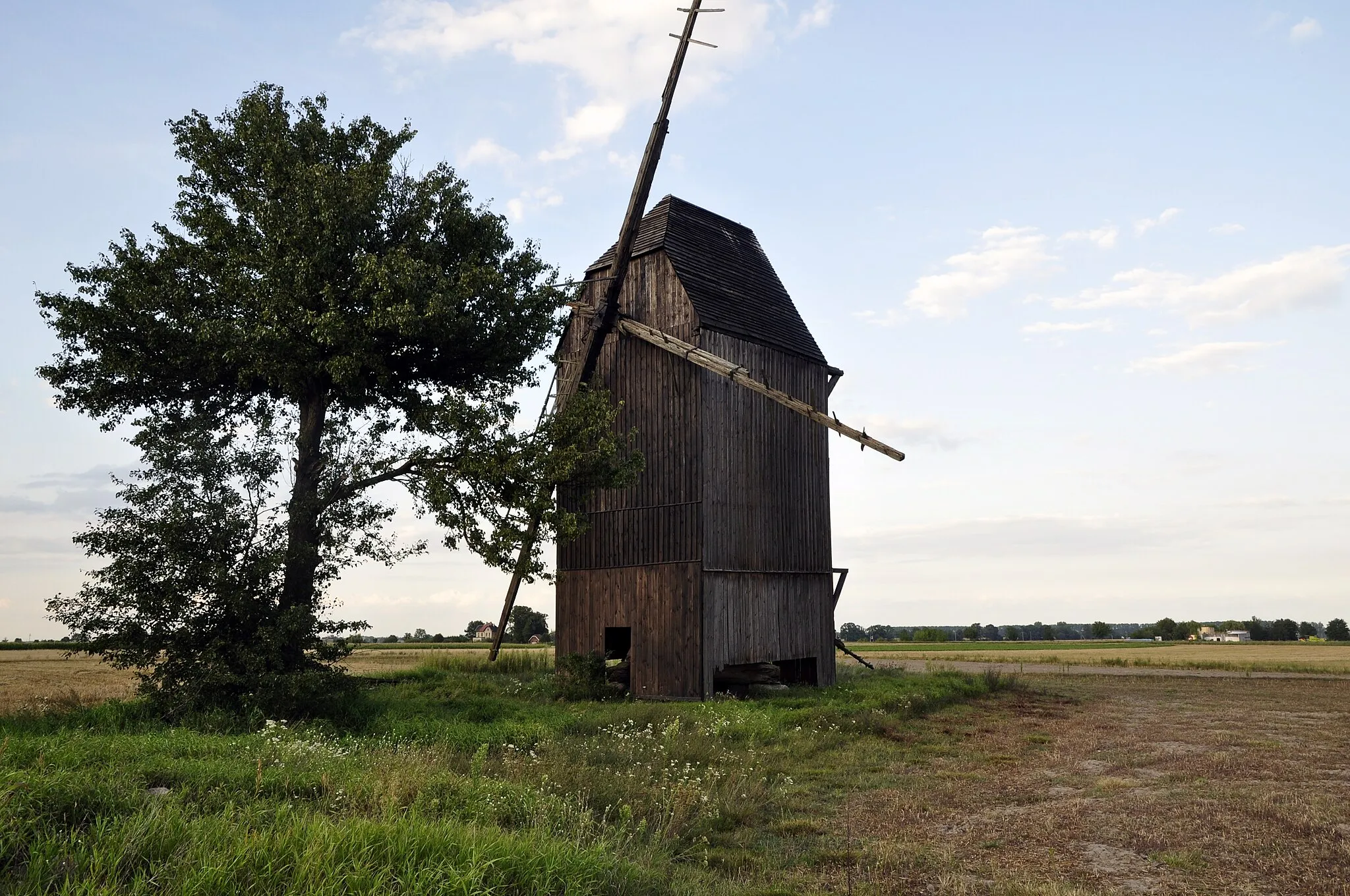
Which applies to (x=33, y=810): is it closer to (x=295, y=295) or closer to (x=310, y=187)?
(x=295, y=295)

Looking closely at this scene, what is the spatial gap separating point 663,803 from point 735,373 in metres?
12.8

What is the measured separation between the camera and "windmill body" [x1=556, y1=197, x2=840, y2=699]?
24000 mm

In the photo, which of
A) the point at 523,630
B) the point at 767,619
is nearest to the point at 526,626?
the point at 523,630

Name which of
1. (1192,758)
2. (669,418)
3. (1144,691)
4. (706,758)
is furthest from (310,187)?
(1144,691)

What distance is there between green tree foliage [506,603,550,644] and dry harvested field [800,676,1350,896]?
70335 mm

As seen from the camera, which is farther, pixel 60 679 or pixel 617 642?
pixel 60 679

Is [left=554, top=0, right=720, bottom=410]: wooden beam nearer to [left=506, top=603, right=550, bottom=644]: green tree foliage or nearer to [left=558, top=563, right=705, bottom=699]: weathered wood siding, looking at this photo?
[left=558, top=563, right=705, bottom=699]: weathered wood siding

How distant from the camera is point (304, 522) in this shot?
19203 millimetres

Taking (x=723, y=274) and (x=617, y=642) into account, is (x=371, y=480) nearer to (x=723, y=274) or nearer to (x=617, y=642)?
(x=617, y=642)

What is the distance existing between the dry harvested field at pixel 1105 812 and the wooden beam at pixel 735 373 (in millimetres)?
6563

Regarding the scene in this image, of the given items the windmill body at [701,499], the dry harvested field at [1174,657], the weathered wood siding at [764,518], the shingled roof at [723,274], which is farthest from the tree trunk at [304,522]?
the dry harvested field at [1174,657]

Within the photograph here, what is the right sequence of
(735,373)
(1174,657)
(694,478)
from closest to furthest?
(735,373)
(694,478)
(1174,657)

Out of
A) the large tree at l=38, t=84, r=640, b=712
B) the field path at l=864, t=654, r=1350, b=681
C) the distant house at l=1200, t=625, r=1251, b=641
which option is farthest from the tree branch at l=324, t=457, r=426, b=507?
the distant house at l=1200, t=625, r=1251, b=641

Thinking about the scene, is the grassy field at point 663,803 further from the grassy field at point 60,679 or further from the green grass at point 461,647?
the green grass at point 461,647
